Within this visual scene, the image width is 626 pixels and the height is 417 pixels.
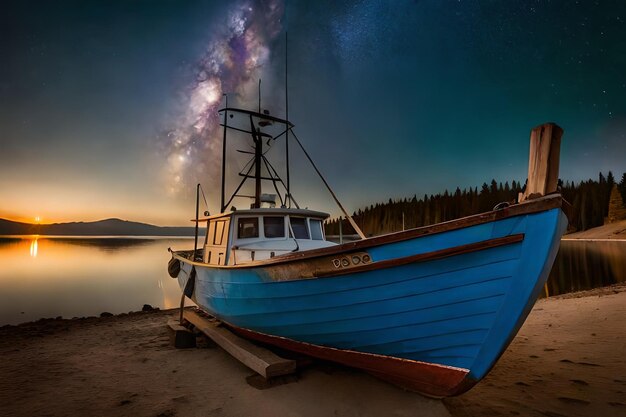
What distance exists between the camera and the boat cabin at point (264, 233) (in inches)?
278

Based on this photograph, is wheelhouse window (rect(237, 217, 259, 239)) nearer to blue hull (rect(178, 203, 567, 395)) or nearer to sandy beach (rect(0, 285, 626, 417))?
sandy beach (rect(0, 285, 626, 417))

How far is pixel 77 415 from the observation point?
445 cm

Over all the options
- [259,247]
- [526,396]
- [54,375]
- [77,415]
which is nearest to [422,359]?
[526,396]

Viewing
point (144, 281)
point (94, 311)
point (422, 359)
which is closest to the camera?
point (422, 359)

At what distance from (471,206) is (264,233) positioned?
93.0m

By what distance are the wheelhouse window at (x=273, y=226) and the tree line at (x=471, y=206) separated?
76.3 meters

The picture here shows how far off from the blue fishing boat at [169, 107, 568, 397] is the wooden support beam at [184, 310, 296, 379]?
29 cm

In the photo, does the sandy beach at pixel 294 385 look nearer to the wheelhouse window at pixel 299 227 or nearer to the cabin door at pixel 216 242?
the cabin door at pixel 216 242

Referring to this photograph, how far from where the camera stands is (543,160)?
3.14 metres

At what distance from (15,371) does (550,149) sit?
931 cm

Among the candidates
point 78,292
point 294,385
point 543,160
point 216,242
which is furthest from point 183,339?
point 78,292

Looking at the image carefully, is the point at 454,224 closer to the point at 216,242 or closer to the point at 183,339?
the point at 216,242

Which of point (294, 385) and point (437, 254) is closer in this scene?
point (437, 254)

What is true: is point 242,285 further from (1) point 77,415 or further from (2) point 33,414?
(2) point 33,414
